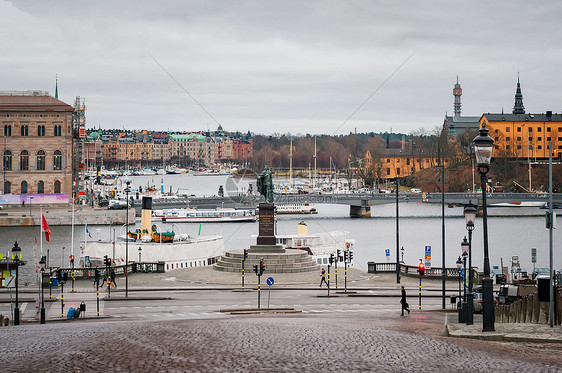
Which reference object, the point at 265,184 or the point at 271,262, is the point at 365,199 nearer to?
the point at 265,184

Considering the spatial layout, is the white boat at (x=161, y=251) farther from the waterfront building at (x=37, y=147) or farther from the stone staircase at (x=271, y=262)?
the waterfront building at (x=37, y=147)

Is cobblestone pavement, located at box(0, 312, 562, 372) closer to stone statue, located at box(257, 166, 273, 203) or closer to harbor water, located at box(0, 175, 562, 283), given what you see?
stone statue, located at box(257, 166, 273, 203)

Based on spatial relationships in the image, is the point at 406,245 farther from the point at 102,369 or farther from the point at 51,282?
the point at 102,369

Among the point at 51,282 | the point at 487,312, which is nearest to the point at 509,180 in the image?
the point at 51,282

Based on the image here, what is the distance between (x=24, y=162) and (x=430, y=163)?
95634mm

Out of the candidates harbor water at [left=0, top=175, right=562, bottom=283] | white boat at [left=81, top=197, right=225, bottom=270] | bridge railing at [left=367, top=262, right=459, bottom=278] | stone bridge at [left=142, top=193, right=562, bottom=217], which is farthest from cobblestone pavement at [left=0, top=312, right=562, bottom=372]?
stone bridge at [left=142, top=193, right=562, bottom=217]

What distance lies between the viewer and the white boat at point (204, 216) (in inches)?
4648

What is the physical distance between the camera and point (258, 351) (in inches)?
612

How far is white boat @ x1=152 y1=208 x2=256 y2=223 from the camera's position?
4648 inches

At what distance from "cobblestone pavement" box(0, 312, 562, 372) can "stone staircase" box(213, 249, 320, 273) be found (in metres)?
26.1

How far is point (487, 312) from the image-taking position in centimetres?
1838

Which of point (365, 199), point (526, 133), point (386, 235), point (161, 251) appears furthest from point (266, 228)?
point (526, 133)

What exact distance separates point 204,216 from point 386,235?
34.7 meters

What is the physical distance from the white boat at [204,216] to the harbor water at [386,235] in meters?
1.96
